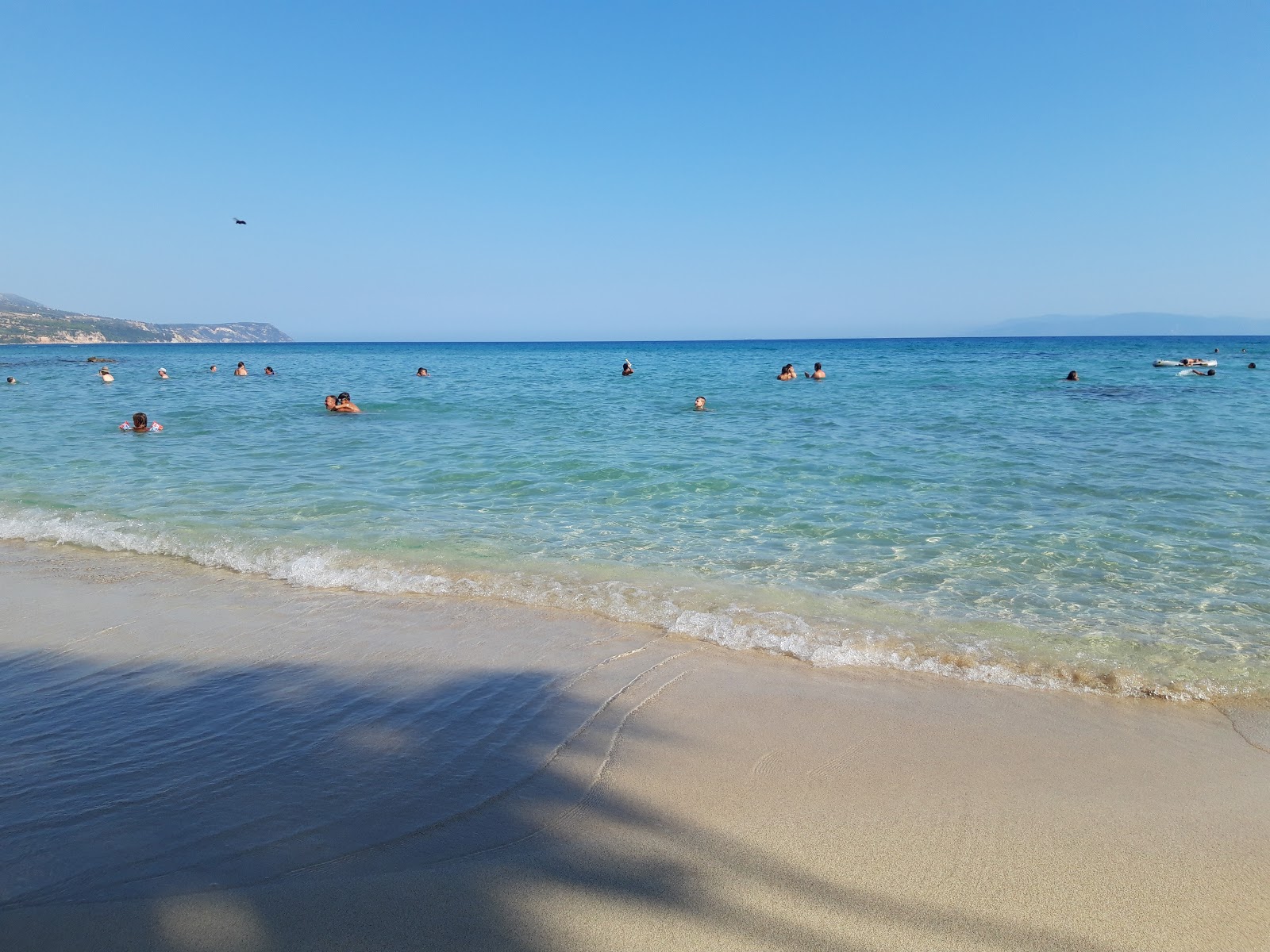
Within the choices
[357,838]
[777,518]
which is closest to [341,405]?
[777,518]

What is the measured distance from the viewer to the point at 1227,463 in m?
11.5

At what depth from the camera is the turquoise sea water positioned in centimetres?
553

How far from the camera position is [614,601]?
6.22 m

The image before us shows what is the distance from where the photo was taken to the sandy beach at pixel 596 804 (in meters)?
2.53

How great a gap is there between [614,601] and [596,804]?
2987 millimetres

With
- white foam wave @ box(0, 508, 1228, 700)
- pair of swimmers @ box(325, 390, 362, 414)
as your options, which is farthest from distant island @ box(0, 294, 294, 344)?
white foam wave @ box(0, 508, 1228, 700)

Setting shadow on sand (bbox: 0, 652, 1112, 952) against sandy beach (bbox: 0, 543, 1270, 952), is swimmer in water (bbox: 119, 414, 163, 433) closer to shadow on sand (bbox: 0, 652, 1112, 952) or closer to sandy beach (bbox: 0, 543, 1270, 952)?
sandy beach (bbox: 0, 543, 1270, 952)

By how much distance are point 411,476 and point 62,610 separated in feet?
19.3

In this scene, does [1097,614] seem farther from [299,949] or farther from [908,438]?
[908,438]

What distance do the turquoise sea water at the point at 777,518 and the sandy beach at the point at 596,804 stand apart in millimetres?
948

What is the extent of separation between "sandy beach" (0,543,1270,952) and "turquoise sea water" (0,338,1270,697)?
95 centimetres

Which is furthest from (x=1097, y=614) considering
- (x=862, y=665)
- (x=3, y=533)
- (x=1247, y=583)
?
(x=3, y=533)

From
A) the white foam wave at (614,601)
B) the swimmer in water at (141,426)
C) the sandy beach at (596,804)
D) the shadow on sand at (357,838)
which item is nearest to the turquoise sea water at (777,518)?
the white foam wave at (614,601)

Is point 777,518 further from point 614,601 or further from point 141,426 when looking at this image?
point 141,426
